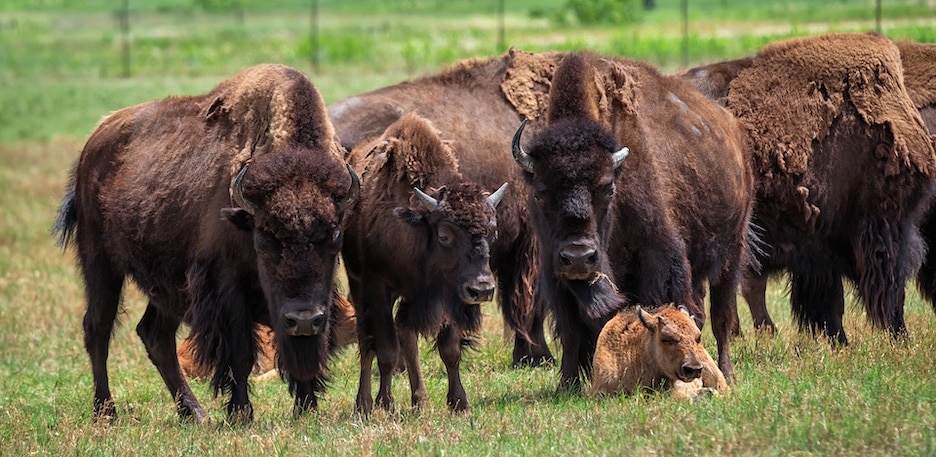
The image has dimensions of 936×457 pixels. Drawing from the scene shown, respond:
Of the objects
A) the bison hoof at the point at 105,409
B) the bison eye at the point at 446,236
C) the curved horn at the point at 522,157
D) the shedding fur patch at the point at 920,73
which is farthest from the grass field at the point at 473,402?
the shedding fur patch at the point at 920,73

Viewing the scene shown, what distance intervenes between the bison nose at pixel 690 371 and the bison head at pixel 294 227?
2.20 m

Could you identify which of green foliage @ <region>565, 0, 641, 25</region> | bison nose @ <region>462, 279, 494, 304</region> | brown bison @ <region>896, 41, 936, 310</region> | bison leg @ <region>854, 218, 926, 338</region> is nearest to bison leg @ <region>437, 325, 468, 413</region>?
bison nose @ <region>462, 279, 494, 304</region>

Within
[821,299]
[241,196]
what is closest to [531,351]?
[821,299]

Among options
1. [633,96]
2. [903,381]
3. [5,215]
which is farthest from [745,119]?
[5,215]

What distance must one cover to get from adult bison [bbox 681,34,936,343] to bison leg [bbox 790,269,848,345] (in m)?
0.01

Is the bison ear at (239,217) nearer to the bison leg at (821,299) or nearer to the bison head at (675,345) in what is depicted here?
the bison head at (675,345)

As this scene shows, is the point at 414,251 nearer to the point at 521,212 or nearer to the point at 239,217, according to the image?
the point at 239,217

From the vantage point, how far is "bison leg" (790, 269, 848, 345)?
10.2 metres

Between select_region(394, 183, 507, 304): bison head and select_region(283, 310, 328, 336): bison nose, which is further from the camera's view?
select_region(394, 183, 507, 304): bison head

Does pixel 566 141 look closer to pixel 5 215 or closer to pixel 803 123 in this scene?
pixel 803 123

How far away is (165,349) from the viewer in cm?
945

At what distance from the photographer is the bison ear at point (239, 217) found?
763 centimetres

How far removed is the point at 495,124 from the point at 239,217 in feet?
10.2

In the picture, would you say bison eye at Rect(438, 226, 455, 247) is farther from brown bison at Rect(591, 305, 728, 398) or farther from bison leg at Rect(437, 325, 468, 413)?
brown bison at Rect(591, 305, 728, 398)
